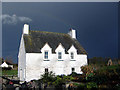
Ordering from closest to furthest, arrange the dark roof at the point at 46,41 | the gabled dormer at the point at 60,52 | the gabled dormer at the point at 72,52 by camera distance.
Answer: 1. the dark roof at the point at 46,41
2. the gabled dormer at the point at 60,52
3. the gabled dormer at the point at 72,52

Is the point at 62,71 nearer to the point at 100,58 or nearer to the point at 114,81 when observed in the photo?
the point at 114,81

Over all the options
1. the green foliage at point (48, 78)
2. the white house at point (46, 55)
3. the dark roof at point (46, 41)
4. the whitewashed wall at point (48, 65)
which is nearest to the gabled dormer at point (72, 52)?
the white house at point (46, 55)

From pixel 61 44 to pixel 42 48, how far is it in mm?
3933

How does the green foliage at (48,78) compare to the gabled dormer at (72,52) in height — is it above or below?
below

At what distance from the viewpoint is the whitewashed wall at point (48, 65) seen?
2262cm

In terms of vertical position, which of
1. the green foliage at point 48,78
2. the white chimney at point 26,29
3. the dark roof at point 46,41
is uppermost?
the white chimney at point 26,29

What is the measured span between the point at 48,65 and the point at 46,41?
4591 millimetres

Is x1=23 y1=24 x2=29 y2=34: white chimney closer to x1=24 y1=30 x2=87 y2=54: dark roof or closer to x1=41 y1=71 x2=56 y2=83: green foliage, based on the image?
x1=24 y1=30 x2=87 y2=54: dark roof

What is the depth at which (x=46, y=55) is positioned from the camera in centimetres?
2414

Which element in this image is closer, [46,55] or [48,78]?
[48,78]

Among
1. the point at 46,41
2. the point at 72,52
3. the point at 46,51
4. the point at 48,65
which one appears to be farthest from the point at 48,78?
the point at 72,52

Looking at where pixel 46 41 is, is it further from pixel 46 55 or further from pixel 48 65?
pixel 48 65

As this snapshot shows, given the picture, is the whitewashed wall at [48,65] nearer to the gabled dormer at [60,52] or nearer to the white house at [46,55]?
the white house at [46,55]

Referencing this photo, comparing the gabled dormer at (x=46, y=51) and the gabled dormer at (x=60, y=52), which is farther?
the gabled dormer at (x=60, y=52)
